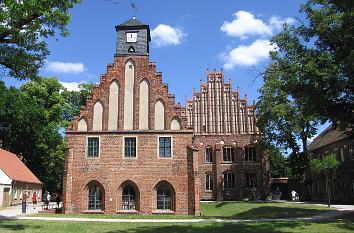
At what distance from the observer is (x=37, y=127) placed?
5016 centimetres

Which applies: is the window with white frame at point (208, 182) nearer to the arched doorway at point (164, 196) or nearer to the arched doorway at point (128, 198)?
the arched doorway at point (164, 196)

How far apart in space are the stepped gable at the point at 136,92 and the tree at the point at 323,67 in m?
8.68

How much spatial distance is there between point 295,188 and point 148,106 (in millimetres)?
31277

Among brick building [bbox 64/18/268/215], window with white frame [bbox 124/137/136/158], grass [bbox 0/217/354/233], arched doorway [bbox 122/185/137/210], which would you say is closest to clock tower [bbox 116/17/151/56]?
brick building [bbox 64/18/268/215]

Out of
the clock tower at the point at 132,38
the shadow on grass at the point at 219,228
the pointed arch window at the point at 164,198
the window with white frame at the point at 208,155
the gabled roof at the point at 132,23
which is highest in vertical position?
the gabled roof at the point at 132,23

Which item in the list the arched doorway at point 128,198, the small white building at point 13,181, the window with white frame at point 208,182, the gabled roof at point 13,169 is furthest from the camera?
the window with white frame at point 208,182

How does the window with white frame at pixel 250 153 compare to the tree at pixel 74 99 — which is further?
the tree at pixel 74 99

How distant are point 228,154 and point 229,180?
10.7ft

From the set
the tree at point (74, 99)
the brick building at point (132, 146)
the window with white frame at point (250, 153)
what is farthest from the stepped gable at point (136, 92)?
the tree at point (74, 99)

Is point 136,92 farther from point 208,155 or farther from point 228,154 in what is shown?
point 228,154

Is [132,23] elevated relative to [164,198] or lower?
elevated

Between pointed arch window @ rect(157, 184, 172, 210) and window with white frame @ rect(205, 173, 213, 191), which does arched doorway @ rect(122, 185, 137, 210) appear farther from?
window with white frame @ rect(205, 173, 213, 191)

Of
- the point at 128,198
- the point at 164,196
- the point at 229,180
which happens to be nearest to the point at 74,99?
the point at 229,180

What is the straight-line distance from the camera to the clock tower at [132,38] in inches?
1191
